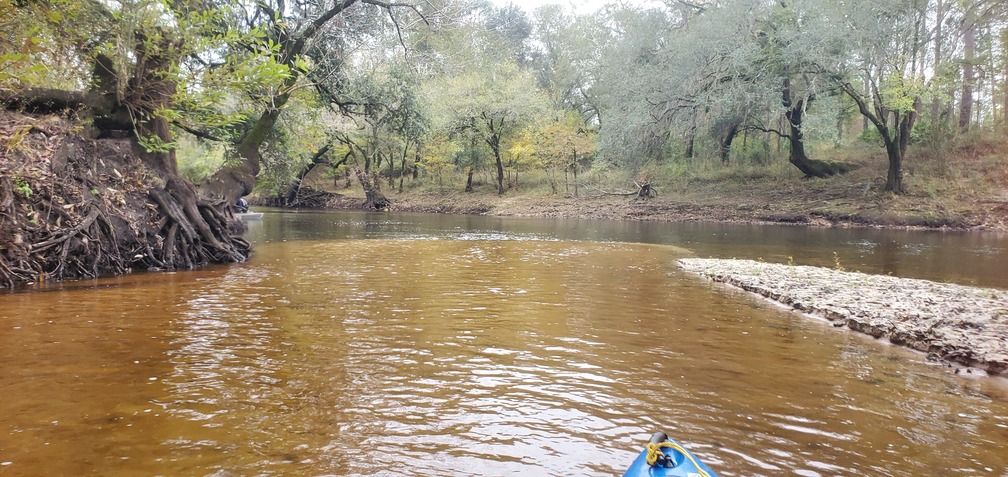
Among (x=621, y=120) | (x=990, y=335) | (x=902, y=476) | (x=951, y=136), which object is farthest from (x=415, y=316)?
(x=951, y=136)

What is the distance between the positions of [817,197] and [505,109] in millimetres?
21767

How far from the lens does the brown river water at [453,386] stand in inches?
136

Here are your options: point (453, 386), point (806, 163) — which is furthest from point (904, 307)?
point (806, 163)

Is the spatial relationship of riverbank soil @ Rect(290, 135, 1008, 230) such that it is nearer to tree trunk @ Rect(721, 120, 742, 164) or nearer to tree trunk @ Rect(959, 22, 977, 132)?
tree trunk @ Rect(721, 120, 742, 164)

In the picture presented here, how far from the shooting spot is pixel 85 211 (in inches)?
391

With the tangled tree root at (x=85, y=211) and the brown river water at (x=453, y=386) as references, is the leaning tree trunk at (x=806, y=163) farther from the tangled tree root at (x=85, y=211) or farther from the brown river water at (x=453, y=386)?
the tangled tree root at (x=85, y=211)

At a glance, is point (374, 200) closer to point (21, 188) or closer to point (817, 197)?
point (817, 197)

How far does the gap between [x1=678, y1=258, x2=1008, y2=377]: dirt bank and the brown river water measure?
1.44 feet

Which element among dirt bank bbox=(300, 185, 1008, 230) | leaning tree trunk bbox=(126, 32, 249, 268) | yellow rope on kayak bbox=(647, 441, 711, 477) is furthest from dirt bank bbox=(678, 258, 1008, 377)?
dirt bank bbox=(300, 185, 1008, 230)

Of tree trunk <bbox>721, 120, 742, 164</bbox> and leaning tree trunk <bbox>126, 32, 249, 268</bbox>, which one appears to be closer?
leaning tree trunk <bbox>126, 32, 249, 268</bbox>

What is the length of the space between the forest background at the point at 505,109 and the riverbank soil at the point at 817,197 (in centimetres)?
13

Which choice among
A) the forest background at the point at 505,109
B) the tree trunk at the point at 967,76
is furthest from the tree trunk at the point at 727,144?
the tree trunk at the point at 967,76

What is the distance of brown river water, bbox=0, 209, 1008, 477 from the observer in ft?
11.4

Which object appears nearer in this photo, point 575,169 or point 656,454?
point 656,454
